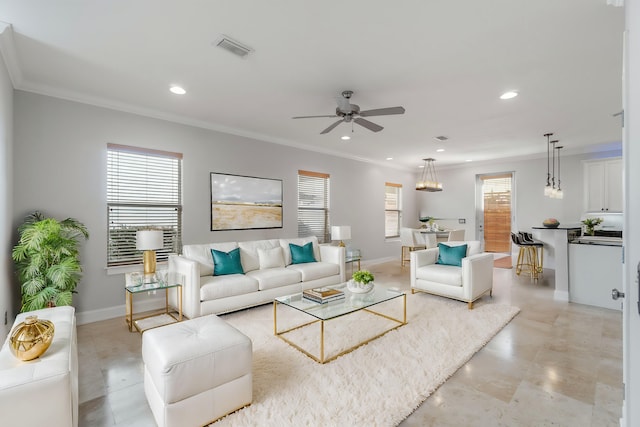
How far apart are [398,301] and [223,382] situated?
2976mm

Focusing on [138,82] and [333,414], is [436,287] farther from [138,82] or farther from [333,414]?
[138,82]

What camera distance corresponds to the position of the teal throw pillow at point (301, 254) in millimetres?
4762

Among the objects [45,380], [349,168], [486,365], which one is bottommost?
[486,365]

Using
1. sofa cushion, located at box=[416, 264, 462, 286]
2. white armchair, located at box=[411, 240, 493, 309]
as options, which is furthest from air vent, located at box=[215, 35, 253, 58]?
sofa cushion, located at box=[416, 264, 462, 286]

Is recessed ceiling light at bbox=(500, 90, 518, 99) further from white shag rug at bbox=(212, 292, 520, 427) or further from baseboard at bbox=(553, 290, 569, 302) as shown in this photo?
baseboard at bbox=(553, 290, 569, 302)

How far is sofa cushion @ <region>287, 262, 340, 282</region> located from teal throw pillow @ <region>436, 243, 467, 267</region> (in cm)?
162

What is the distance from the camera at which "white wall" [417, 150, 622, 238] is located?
21.8 ft

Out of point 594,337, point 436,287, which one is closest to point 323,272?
point 436,287

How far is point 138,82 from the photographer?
3.20 m

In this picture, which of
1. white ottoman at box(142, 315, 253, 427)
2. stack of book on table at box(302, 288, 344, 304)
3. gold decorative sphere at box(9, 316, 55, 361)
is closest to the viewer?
gold decorative sphere at box(9, 316, 55, 361)

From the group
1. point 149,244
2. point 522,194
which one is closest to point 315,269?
point 149,244

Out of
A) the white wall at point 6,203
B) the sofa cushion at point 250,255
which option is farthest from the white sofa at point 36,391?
the sofa cushion at point 250,255

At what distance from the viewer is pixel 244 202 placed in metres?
5.02

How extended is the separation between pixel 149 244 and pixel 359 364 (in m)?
2.73
